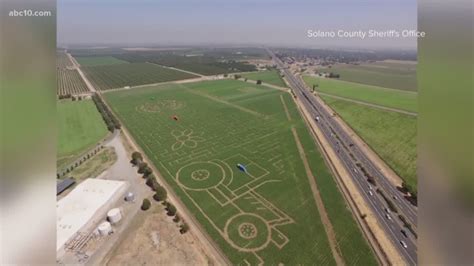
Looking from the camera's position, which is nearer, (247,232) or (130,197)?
(247,232)

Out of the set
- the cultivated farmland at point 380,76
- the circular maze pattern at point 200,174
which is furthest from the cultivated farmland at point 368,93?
the circular maze pattern at point 200,174

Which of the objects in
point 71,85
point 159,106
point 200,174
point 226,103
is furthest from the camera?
point 71,85

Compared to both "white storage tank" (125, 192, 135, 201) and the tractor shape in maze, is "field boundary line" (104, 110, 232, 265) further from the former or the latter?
"white storage tank" (125, 192, 135, 201)

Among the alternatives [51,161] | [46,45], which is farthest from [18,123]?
[46,45]

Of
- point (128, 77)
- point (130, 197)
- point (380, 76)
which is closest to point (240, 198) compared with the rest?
point (130, 197)

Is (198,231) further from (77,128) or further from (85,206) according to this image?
(77,128)

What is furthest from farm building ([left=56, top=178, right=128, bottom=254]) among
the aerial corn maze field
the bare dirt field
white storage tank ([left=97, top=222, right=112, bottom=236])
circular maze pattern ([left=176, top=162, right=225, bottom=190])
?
the aerial corn maze field

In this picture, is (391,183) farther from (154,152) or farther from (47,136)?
(47,136)
